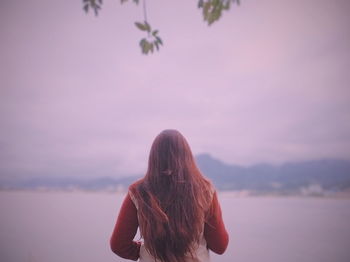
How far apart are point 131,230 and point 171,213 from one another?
255mm

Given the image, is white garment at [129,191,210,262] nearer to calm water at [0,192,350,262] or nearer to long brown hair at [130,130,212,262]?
long brown hair at [130,130,212,262]

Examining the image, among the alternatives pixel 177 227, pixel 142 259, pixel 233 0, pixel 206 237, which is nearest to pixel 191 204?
pixel 177 227

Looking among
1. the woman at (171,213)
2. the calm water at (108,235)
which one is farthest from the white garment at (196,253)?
the calm water at (108,235)

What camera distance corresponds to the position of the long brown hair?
127 centimetres

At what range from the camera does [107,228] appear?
8562 mm

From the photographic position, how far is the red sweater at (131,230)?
1.33 metres

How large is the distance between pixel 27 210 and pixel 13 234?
3698 millimetres

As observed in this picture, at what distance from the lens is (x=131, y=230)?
4.41ft

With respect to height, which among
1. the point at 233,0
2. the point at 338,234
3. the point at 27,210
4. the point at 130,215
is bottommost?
the point at 338,234

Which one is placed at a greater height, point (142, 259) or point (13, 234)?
point (142, 259)

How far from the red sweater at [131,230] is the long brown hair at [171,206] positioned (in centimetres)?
6

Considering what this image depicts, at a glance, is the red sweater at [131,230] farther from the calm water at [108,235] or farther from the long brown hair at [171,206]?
the calm water at [108,235]

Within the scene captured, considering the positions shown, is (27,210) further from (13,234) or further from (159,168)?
(159,168)

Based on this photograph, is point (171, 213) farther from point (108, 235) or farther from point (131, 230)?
point (108, 235)
